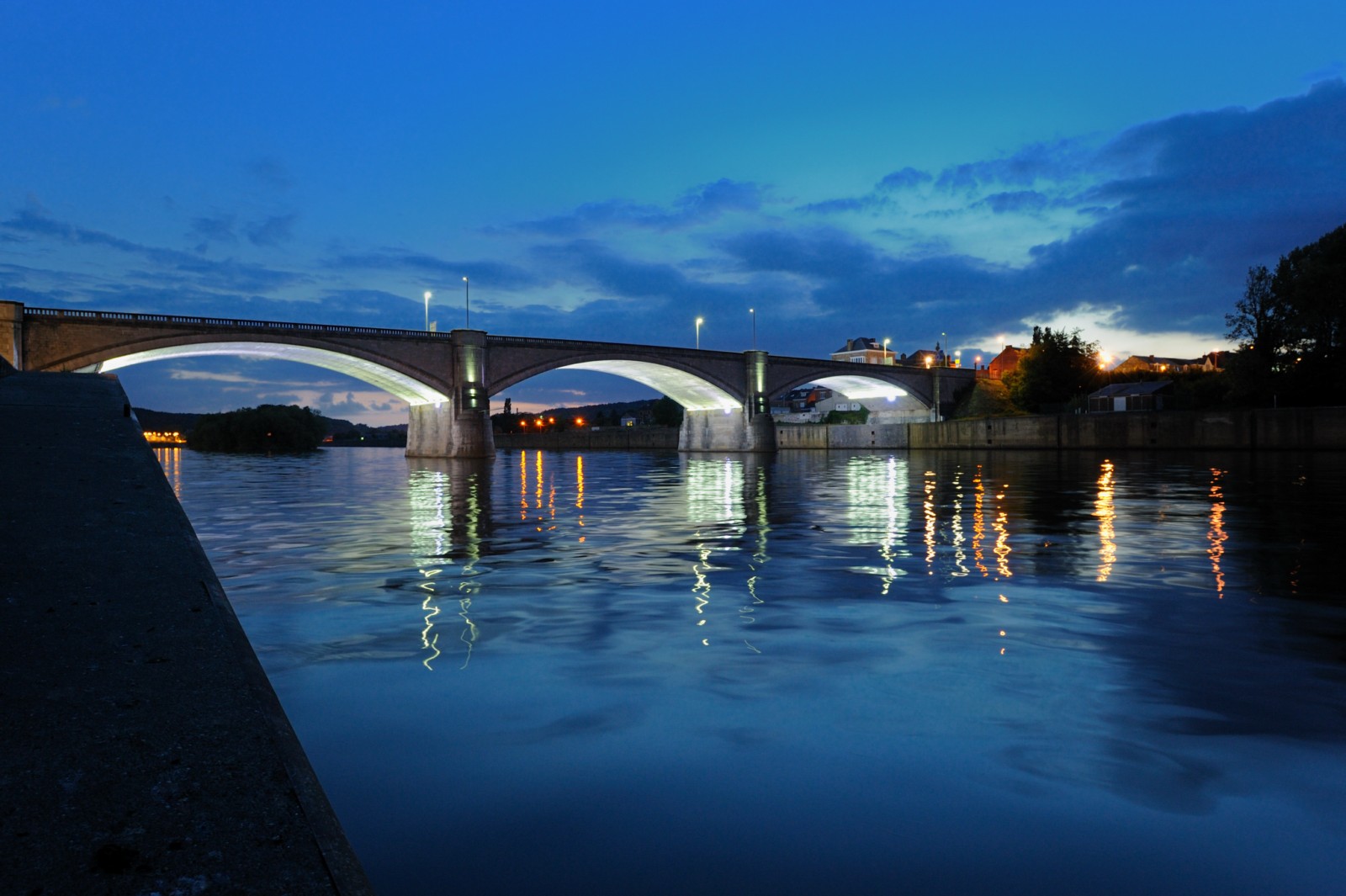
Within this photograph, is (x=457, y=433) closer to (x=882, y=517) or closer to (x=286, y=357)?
(x=286, y=357)

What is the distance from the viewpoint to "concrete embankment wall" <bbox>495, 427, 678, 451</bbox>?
117125 mm

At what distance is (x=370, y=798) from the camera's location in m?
3.36

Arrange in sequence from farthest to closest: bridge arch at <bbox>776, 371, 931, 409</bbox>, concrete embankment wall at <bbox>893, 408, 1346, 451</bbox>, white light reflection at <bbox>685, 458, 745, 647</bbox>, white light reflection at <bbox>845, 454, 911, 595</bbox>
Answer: bridge arch at <bbox>776, 371, 931, 409</bbox>
concrete embankment wall at <bbox>893, 408, 1346, 451</bbox>
white light reflection at <bbox>845, 454, 911, 595</bbox>
white light reflection at <bbox>685, 458, 745, 647</bbox>

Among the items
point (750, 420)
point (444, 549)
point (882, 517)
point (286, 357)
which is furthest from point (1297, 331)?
point (286, 357)

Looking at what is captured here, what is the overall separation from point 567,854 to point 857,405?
128 m

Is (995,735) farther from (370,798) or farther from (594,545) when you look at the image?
(594,545)

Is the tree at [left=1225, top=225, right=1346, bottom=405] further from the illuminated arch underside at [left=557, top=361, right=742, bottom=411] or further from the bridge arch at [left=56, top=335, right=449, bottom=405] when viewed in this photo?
the bridge arch at [left=56, top=335, right=449, bottom=405]

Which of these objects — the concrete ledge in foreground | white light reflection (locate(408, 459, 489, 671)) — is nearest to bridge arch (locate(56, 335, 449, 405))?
white light reflection (locate(408, 459, 489, 671))

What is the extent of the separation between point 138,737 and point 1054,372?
8694cm

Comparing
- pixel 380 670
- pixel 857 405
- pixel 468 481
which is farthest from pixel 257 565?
pixel 857 405

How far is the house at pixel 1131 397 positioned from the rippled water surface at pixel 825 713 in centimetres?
6116

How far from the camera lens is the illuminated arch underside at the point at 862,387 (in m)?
90.2

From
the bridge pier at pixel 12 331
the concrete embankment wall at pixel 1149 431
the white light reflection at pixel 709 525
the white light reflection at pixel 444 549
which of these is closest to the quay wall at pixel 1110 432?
Answer: the concrete embankment wall at pixel 1149 431

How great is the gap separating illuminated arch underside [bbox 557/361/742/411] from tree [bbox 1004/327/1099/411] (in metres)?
27.9
